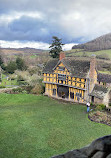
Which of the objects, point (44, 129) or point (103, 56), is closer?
point (44, 129)

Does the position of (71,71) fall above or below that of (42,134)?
above

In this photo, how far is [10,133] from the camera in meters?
14.1

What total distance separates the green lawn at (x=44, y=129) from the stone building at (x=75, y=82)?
2529mm

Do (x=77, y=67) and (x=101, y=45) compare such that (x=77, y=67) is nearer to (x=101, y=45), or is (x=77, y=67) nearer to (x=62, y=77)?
(x=62, y=77)

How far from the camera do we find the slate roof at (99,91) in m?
22.2

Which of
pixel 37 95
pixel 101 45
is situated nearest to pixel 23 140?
pixel 37 95

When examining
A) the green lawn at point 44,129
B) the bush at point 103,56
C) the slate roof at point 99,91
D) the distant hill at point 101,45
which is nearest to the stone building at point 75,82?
the slate roof at point 99,91


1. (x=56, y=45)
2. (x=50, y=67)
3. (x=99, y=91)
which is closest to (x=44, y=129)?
(x=99, y=91)

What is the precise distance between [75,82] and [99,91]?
14.5 ft

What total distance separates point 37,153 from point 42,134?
296cm

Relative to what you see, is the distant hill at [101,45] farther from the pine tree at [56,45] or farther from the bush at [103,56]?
the pine tree at [56,45]

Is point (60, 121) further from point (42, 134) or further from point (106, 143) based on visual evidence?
point (106, 143)

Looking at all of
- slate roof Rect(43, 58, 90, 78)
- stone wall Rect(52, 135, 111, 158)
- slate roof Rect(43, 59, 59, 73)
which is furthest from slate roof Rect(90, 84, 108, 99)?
stone wall Rect(52, 135, 111, 158)

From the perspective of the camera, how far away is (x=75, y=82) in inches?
950
